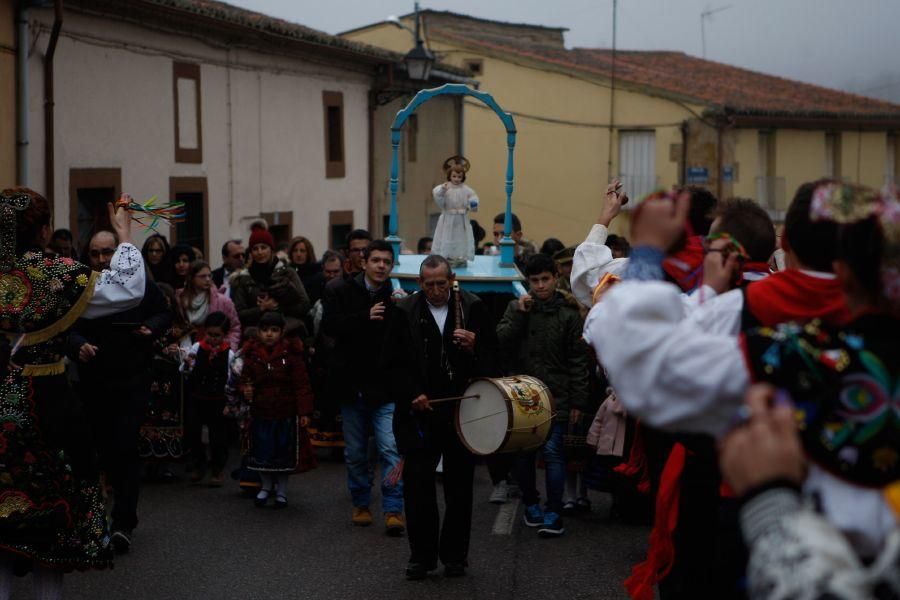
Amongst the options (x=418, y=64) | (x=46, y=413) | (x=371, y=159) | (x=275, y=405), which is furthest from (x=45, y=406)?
(x=371, y=159)

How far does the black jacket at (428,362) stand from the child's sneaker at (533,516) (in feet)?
5.10

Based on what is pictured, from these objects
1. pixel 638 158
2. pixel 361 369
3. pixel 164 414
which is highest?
pixel 638 158

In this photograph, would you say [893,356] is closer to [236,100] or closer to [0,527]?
[0,527]

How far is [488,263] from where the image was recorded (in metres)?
13.5

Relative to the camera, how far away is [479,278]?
482 inches

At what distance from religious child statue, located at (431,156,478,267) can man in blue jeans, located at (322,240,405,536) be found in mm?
3966

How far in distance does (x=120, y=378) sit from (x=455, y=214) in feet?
18.8

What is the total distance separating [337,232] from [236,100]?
518 cm

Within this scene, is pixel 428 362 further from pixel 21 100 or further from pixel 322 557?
pixel 21 100

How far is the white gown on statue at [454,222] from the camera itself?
13023 millimetres

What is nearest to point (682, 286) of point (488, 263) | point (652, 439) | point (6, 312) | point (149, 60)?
point (652, 439)

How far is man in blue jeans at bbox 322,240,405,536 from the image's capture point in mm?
8938

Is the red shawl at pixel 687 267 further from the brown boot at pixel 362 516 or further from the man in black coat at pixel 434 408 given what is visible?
the brown boot at pixel 362 516

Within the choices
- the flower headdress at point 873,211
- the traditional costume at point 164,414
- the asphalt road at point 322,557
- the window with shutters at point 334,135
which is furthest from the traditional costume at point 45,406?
the window with shutters at point 334,135
